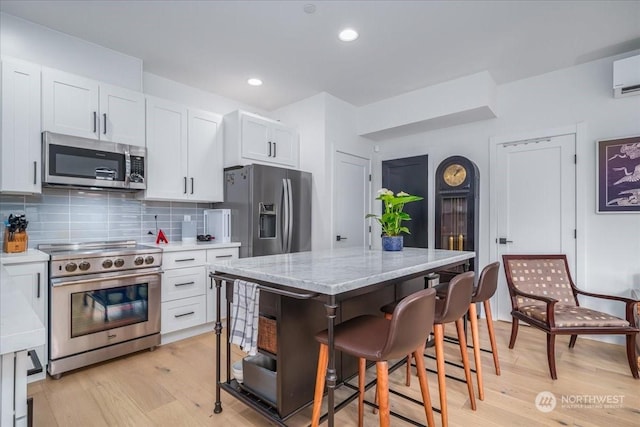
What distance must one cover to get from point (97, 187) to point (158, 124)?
0.85m

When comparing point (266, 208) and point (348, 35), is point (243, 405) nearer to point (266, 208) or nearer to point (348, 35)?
point (266, 208)

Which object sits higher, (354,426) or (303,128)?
(303,128)

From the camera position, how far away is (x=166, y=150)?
10.8ft

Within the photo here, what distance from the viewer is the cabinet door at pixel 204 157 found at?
353 cm

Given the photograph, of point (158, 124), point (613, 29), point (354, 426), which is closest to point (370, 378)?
point (354, 426)

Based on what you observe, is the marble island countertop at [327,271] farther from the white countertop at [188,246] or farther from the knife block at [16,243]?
the knife block at [16,243]

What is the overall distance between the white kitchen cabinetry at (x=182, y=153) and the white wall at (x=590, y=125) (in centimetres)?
339

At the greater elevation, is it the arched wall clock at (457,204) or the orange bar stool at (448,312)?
the arched wall clock at (457,204)

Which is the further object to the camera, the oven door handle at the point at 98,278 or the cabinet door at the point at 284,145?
the cabinet door at the point at 284,145

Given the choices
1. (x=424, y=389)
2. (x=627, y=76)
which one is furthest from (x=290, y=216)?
(x=627, y=76)

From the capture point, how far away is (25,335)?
707 mm

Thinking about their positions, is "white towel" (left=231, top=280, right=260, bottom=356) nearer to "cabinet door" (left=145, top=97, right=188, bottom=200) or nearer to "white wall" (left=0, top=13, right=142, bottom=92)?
"cabinet door" (left=145, top=97, right=188, bottom=200)

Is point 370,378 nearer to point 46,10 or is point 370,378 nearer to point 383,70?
point 383,70

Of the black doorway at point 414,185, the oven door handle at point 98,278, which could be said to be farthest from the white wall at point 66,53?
the black doorway at point 414,185
